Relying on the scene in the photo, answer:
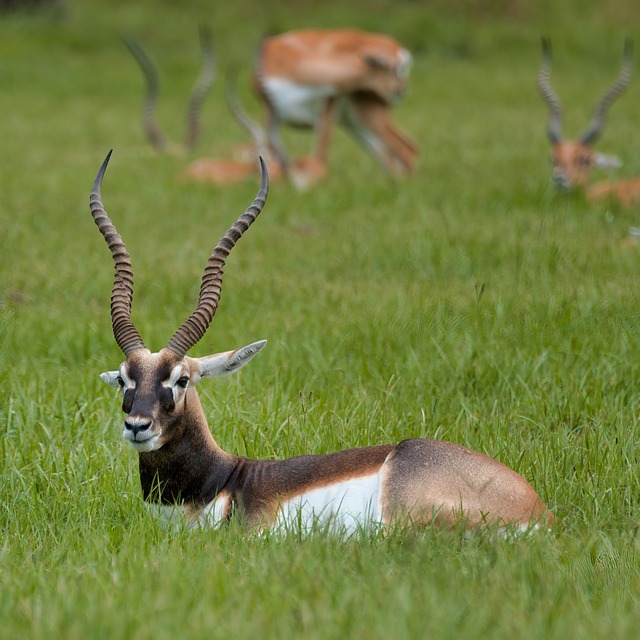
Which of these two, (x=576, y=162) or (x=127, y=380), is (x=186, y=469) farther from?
(x=576, y=162)

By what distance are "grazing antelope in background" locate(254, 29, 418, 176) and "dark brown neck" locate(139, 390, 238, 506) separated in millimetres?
8159

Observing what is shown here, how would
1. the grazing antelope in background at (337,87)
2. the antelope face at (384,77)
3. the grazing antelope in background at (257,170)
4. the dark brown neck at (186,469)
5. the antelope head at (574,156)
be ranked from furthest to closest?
the antelope face at (384,77)
the grazing antelope in background at (337,87)
the grazing antelope in background at (257,170)
the antelope head at (574,156)
the dark brown neck at (186,469)

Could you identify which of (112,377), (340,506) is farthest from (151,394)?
(340,506)

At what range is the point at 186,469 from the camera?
3.86 metres

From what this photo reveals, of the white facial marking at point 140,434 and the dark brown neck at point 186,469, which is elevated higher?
the white facial marking at point 140,434

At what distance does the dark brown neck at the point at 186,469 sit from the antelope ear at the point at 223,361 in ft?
0.31

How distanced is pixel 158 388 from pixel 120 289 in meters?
0.54

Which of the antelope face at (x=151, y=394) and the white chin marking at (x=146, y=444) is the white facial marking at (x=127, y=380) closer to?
the antelope face at (x=151, y=394)

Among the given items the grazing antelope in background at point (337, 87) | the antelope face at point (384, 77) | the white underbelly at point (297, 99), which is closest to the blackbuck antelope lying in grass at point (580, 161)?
the grazing antelope in background at point (337, 87)

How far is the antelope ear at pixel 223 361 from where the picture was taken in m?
3.88

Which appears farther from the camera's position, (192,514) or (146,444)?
(192,514)

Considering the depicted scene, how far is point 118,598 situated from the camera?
276 centimetres

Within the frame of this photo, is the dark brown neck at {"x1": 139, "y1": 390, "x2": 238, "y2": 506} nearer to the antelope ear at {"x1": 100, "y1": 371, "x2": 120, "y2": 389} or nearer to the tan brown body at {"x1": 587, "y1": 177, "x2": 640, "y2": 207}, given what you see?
the antelope ear at {"x1": 100, "y1": 371, "x2": 120, "y2": 389}

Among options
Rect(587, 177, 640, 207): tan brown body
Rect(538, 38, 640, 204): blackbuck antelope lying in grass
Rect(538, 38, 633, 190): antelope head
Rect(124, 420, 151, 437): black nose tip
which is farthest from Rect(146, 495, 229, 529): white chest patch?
Rect(538, 38, 633, 190): antelope head
